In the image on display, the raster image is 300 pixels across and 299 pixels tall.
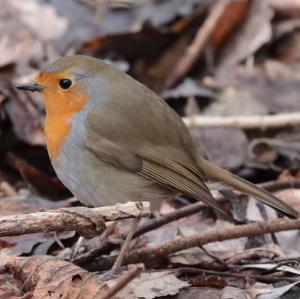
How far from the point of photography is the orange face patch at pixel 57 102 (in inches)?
165

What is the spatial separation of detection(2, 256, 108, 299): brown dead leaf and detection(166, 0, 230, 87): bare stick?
2940 millimetres

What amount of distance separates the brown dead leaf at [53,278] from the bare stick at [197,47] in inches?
116

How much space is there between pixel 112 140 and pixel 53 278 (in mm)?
918

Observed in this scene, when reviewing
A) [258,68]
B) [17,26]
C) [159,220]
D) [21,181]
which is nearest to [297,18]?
[258,68]

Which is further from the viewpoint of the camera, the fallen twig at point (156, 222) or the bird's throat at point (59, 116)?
the bird's throat at point (59, 116)

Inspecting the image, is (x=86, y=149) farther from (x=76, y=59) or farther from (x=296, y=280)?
(x=296, y=280)

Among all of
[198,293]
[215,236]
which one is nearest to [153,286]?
[198,293]

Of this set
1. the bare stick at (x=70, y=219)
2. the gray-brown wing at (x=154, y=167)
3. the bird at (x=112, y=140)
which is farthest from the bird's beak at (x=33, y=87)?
the bare stick at (x=70, y=219)

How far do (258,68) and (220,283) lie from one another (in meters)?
3.16

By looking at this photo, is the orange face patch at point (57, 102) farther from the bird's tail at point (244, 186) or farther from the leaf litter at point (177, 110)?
the bird's tail at point (244, 186)

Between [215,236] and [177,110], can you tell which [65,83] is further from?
[177,110]

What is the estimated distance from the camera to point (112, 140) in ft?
13.7

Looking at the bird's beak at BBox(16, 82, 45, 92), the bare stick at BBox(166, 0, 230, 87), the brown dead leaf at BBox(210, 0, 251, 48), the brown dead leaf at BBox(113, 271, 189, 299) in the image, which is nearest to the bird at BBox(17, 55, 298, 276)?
the bird's beak at BBox(16, 82, 45, 92)

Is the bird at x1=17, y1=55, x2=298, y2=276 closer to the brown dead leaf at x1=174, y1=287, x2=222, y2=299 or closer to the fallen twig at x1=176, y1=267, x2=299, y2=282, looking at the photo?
the fallen twig at x1=176, y1=267, x2=299, y2=282
